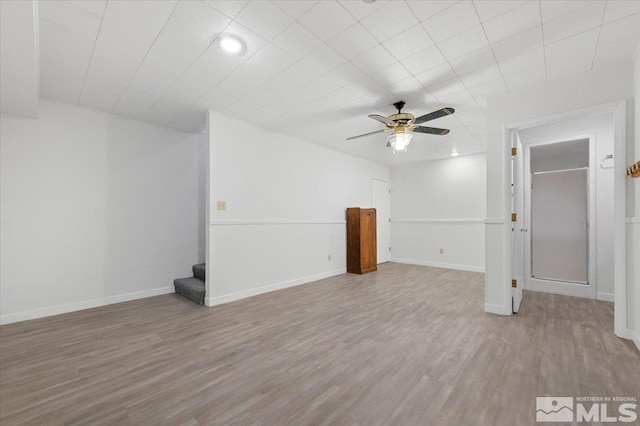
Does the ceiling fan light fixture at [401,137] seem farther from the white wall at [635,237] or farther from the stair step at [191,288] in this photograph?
the stair step at [191,288]

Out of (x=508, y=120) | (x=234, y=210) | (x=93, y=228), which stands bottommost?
(x=93, y=228)

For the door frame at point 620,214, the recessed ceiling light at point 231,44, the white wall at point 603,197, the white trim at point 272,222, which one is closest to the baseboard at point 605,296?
the white wall at point 603,197

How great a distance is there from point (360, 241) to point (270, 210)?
85.1 inches

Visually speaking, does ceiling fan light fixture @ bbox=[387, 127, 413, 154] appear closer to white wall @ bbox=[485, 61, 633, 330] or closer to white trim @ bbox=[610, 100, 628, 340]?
white wall @ bbox=[485, 61, 633, 330]

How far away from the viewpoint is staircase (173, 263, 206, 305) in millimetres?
3654

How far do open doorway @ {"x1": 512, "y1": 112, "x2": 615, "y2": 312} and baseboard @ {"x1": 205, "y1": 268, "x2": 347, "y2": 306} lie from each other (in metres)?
3.07

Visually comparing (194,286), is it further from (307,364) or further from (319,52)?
(319,52)

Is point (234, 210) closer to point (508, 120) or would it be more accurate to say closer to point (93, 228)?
point (93, 228)

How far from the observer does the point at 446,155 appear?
612cm

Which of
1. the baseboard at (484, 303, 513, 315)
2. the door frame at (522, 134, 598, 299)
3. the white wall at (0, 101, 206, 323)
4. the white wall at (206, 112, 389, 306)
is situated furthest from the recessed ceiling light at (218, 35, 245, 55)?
the door frame at (522, 134, 598, 299)

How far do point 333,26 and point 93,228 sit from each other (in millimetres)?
3892

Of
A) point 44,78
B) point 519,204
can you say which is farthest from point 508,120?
point 44,78

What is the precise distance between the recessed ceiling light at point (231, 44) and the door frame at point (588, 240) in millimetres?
4619

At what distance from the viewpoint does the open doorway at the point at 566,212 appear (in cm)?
378
